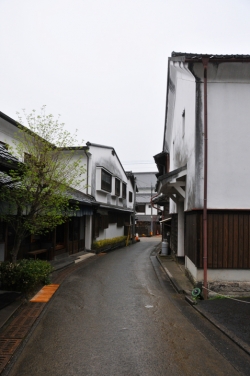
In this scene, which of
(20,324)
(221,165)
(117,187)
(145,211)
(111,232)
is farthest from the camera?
(145,211)

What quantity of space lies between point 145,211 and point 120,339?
5109 cm

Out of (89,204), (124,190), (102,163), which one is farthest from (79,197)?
(124,190)

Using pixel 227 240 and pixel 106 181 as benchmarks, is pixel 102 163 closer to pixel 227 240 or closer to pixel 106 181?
pixel 106 181

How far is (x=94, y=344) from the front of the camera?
588 cm

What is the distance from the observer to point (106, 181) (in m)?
25.3

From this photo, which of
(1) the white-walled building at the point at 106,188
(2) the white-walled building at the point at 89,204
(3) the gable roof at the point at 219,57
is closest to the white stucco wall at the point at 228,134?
(3) the gable roof at the point at 219,57

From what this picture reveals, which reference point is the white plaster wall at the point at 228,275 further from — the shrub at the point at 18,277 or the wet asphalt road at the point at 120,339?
the shrub at the point at 18,277

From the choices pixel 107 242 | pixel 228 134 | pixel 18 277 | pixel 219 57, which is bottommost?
pixel 107 242

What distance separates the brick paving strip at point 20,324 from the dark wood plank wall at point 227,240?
459 centimetres

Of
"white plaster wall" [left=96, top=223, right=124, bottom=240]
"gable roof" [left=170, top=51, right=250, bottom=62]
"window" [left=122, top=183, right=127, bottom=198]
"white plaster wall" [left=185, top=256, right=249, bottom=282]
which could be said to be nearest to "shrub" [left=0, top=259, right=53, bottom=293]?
"white plaster wall" [left=185, top=256, right=249, bottom=282]

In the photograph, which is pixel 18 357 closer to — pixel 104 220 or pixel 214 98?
pixel 214 98

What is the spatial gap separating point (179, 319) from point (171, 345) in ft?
5.65

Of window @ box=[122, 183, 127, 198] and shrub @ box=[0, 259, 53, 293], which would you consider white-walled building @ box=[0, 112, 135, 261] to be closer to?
window @ box=[122, 183, 127, 198]

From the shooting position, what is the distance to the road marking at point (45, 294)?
9055 millimetres
